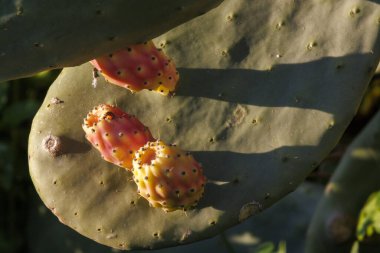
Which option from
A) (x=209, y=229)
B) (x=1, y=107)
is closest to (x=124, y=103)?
(x=209, y=229)

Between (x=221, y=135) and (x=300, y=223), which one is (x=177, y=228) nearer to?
(x=221, y=135)

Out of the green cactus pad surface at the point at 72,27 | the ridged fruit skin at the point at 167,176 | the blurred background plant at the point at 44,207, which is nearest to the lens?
the green cactus pad surface at the point at 72,27

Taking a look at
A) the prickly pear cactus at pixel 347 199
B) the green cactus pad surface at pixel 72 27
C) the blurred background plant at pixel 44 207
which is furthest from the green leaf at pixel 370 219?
the green cactus pad surface at pixel 72 27

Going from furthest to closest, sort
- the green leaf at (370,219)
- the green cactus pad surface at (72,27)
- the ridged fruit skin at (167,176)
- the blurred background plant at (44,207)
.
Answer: the blurred background plant at (44,207)
the green leaf at (370,219)
the ridged fruit skin at (167,176)
the green cactus pad surface at (72,27)

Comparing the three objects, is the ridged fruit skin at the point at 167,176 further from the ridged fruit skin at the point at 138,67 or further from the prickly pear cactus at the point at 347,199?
the prickly pear cactus at the point at 347,199

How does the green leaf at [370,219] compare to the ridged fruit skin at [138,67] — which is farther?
the green leaf at [370,219]

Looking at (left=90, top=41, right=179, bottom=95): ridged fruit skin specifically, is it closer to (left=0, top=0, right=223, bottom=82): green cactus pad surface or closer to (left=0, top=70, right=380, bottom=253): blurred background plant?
(left=0, top=0, right=223, bottom=82): green cactus pad surface

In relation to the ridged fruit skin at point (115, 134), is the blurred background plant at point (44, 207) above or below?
below
